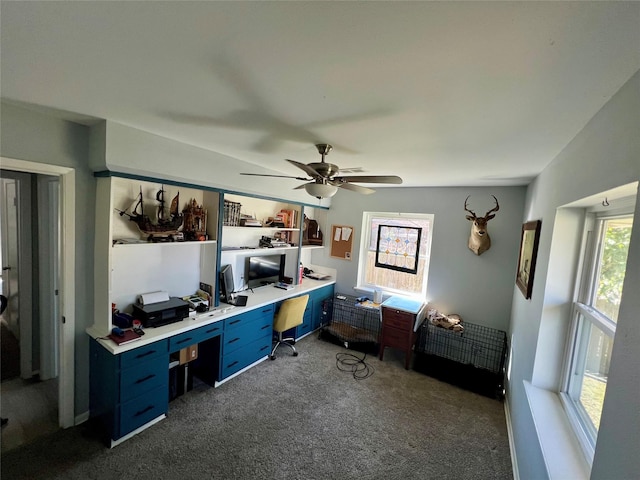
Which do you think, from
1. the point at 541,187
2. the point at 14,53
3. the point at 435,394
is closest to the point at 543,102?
the point at 541,187

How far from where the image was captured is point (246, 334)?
10.0 feet

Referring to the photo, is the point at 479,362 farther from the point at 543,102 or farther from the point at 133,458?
the point at 133,458

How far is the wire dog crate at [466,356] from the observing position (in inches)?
123

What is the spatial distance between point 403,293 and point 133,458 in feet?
11.4

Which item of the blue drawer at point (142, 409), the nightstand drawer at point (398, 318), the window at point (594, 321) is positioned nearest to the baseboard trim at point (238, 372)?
the blue drawer at point (142, 409)

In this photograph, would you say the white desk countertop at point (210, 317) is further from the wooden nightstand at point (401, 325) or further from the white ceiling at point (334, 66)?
the white ceiling at point (334, 66)

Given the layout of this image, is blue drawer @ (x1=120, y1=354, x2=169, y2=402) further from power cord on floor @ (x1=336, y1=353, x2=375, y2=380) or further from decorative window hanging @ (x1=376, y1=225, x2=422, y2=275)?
decorative window hanging @ (x1=376, y1=225, x2=422, y2=275)

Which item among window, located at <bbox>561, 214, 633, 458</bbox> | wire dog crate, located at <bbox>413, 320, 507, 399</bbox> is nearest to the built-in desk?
wire dog crate, located at <bbox>413, 320, 507, 399</bbox>

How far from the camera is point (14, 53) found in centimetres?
110

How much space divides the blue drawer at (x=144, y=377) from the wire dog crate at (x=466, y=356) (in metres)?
2.82

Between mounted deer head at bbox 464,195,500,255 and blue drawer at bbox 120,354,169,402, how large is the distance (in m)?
3.56

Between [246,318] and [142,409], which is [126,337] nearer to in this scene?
[142,409]

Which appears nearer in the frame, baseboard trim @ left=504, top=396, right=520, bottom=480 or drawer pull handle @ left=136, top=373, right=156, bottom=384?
baseboard trim @ left=504, top=396, right=520, bottom=480

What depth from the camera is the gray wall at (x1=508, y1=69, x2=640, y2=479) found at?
30.9 inches
